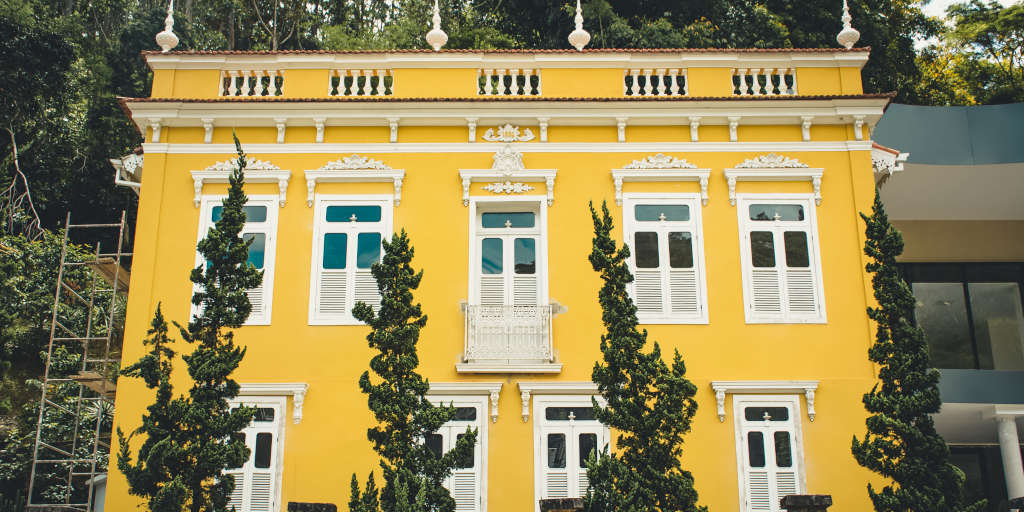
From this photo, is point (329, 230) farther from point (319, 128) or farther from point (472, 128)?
point (472, 128)

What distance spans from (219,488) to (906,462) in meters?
8.26

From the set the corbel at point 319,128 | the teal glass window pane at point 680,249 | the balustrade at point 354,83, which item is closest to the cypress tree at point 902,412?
the teal glass window pane at point 680,249

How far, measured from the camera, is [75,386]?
21.2 meters

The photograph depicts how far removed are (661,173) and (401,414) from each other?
21.2 ft

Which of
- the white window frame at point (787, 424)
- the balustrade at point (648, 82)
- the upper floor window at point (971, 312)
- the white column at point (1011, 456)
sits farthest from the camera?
the upper floor window at point (971, 312)

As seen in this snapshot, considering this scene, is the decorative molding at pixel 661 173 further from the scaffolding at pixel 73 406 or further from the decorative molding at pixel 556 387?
the scaffolding at pixel 73 406

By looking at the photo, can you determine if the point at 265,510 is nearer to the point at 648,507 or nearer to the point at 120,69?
the point at 648,507

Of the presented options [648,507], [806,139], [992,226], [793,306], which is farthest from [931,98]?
[648,507]

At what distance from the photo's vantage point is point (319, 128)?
15.1 metres

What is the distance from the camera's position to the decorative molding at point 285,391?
1373 centimetres

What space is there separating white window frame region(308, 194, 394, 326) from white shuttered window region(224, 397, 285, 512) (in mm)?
1462

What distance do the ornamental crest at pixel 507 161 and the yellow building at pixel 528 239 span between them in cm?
4

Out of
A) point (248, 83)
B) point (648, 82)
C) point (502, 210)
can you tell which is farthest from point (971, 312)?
point (248, 83)

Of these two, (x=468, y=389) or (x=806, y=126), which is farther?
(x=806, y=126)
